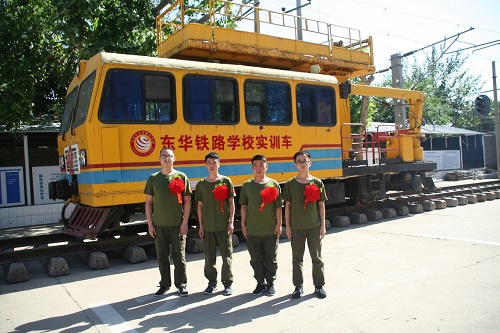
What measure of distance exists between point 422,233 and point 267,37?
515cm

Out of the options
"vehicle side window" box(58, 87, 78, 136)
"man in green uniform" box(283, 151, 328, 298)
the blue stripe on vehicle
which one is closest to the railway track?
the blue stripe on vehicle

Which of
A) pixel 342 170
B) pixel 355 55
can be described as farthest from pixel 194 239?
pixel 355 55

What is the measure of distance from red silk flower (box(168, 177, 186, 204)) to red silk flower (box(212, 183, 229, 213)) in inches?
15.4

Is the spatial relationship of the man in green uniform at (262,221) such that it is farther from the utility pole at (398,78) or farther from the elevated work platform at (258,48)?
the utility pole at (398,78)

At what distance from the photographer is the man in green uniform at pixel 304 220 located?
15.9ft

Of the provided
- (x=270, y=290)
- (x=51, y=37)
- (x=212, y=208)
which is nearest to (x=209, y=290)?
(x=270, y=290)

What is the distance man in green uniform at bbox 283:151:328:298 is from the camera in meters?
4.86

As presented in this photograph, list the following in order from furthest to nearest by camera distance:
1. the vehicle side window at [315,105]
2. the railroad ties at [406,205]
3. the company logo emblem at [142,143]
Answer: the railroad ties at [406,205] < the vehicle side window at [315,105] < the company logo emblem at [142,143]

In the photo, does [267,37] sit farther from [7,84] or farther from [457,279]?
[7,84]

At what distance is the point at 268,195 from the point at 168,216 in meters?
1.24

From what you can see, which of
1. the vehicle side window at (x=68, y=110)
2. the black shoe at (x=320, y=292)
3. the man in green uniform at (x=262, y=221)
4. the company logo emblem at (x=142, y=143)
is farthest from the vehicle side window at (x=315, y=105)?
the black shoe at (x=320, y=292)

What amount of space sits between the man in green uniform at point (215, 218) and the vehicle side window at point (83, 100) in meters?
2.69

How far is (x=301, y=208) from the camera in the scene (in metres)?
4.89

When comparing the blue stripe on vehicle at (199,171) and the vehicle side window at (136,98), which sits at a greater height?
the vehicle side window at (136,98)
